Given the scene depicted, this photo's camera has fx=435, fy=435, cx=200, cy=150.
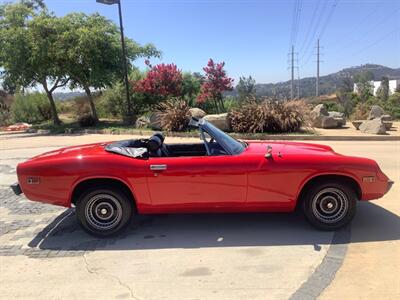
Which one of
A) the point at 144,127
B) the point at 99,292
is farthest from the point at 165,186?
the point at 144,127

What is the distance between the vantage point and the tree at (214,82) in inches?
859

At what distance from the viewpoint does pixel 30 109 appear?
27.0m

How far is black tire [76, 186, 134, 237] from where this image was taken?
4.91 m

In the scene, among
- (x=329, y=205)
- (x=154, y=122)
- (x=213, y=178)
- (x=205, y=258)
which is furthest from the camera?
(x=154, y=122)

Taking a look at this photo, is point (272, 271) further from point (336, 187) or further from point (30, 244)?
point (30, 244)

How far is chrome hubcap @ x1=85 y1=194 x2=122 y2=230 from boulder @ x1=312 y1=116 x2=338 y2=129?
45.4 ft

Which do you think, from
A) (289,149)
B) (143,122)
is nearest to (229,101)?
(143,122)

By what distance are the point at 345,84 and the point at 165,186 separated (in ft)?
181

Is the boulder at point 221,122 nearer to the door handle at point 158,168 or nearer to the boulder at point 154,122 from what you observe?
the boulder at point 154,122

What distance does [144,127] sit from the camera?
62.5 feet

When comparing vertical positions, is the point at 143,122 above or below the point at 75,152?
below

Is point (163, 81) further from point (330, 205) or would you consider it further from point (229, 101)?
point (330, 205)

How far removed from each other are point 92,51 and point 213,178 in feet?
55.9

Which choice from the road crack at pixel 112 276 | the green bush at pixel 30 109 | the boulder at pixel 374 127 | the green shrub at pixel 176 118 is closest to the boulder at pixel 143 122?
→ the green shrub at pixel 176 118
